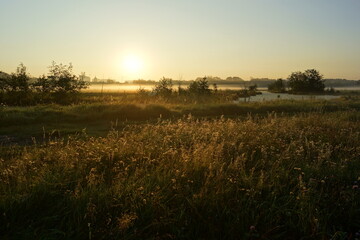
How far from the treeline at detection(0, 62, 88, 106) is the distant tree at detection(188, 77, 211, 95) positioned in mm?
13699

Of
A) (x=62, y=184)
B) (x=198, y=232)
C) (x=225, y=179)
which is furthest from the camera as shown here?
(x=225, y=179)

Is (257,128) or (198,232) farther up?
(257,128)

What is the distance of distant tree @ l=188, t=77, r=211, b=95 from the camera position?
132ft

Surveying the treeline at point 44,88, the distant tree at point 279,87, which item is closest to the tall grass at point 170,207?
the treeline at point 44,88

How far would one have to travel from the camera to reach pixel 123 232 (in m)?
4.27

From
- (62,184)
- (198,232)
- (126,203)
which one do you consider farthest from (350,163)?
(62,184)

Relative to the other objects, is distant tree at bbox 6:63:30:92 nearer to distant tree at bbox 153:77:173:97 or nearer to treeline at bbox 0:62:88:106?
treeline at bbox 0:62:88:106

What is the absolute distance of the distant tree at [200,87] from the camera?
4022 centimetres

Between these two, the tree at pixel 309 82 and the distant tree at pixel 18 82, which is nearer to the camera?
the distant tree at pixel 18 82

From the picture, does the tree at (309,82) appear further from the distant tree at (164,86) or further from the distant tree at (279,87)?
the distant tree at (164,86)

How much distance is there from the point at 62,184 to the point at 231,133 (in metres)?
5.08

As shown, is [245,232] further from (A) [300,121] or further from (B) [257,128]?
(A) [300,121]

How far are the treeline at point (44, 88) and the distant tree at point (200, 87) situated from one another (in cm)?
1370

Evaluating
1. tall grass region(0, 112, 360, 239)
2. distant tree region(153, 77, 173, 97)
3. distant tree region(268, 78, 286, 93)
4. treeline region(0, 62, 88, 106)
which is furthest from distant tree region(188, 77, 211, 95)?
distant tree region(268, 78, 286, 93)
